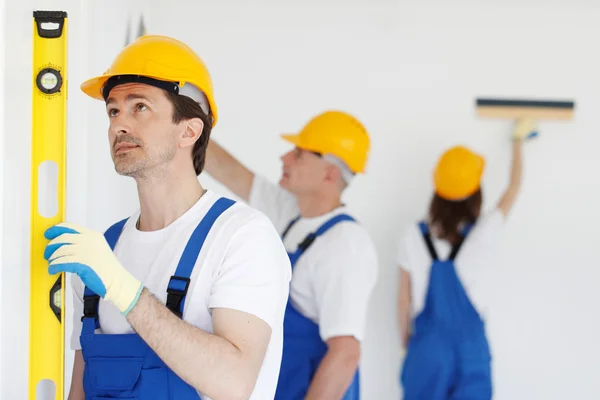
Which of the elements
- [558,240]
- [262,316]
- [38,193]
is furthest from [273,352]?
[558,240]

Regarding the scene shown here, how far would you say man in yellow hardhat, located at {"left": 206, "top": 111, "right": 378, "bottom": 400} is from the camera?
2.38 m

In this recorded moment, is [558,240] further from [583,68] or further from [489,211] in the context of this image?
[583,68]

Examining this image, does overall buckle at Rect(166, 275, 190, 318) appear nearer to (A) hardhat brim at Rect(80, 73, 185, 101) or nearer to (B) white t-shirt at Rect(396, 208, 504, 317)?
(A) hardhat brim at Rect(80, 73, 185, 101)

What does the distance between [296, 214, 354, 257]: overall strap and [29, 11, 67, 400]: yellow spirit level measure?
1.14m

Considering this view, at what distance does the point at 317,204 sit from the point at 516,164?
186cm

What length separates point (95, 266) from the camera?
1.34m

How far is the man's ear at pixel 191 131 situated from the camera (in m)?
1.66

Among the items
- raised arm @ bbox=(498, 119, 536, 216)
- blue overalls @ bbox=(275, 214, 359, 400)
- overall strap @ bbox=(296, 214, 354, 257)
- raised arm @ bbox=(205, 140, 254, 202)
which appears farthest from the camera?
raised arm @ bbox=(498, 119, 536, 216)

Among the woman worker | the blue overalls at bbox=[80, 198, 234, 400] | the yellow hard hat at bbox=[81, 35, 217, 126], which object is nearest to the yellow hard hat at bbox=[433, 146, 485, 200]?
the woman worker

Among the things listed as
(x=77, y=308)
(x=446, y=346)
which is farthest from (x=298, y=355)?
(x=446, y=346)

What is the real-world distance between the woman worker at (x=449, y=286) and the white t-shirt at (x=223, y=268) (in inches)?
87.6

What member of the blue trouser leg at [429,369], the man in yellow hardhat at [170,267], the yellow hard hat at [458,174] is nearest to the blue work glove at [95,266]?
the man in yellow hardhat at [170,267]

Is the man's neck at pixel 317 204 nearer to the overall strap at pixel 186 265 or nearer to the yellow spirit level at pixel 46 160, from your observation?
the overall strap at pixel 186 265

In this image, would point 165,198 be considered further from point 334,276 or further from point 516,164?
point 516,164
